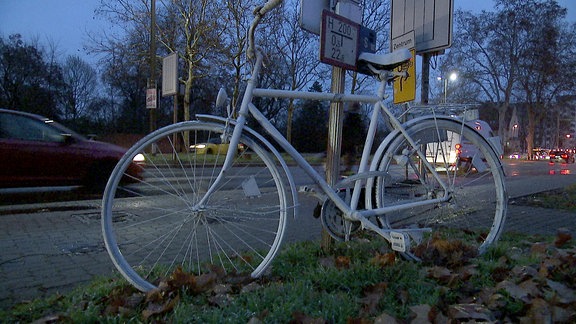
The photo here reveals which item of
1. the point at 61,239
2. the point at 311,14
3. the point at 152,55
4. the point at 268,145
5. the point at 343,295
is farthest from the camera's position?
the point at 152,55

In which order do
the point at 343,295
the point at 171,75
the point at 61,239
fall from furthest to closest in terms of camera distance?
the point at 171,75
the point at 61,239
the point at 343,295

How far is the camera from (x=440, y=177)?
10.8 ft

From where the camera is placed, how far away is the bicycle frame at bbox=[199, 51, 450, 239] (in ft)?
9.08

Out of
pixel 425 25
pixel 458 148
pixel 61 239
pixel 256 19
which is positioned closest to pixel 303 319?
pixel 256 19

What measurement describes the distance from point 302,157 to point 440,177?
1.09 m

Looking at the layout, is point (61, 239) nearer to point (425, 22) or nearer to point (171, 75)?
point (425, 22)

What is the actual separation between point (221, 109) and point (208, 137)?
1.03 ft

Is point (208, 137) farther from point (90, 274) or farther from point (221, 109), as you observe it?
point (90, 274)

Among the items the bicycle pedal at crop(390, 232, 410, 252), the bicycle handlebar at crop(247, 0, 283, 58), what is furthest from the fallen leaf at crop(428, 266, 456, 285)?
the bicycle handlebar at crop(247, 0, 283, 58)

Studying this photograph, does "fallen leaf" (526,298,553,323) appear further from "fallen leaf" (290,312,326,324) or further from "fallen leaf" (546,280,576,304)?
"fallen leaf" (290,312,326,324)

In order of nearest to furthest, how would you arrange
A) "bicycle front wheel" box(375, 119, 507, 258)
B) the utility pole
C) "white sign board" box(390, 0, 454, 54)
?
"bicycle front wheel" box(375, 119, 507, 258) < "white sign board" box(390, 0, 454, 54) < the utility pole

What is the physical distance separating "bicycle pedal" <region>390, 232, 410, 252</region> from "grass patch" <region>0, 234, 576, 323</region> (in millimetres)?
132

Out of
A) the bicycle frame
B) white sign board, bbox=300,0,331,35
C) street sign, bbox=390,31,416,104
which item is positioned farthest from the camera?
street sign, bbox=390,31,416,104

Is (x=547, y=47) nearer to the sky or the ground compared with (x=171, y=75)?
nearer to the sky
